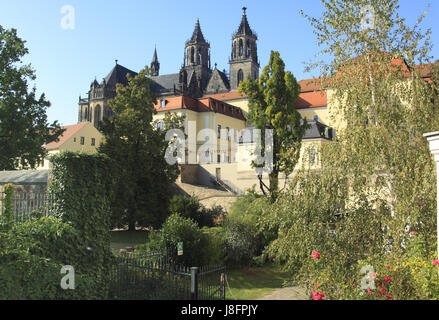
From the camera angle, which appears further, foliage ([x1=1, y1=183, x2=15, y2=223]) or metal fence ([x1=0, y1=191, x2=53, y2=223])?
metal fence ([x1=0, y1=191, x2=53, y2=223])

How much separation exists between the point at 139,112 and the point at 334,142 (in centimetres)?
1732

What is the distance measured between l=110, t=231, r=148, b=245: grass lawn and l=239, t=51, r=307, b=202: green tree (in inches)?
314

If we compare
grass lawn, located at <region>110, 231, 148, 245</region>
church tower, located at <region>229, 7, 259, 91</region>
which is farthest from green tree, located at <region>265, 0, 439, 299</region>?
church tower, located at <region>229, 7, 259, 91</region>

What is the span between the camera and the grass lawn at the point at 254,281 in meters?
13.9

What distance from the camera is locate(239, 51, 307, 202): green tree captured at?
2283 cm

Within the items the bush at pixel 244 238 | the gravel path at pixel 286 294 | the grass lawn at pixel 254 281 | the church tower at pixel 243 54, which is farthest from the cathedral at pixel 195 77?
→ the gravel path at pixel 286 294

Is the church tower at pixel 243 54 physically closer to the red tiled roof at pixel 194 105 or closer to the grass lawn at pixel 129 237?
the red tiled roof at pixel 194 105

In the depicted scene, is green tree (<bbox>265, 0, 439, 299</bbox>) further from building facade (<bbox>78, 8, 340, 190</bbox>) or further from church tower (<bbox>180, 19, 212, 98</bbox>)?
church tower (<bbox>180, 19, 212, 98</bbox>)

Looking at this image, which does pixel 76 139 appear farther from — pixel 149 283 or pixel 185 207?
pixel 149 283

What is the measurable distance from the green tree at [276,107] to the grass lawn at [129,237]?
26.2 feet

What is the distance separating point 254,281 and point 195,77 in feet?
257

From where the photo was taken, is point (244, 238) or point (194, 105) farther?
point (194, 105)

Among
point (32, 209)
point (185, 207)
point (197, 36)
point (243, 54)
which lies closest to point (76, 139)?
point (185, 207)

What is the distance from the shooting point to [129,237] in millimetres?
25281
